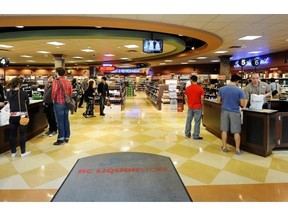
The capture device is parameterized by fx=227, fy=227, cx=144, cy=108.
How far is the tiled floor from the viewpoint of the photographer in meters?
3.17

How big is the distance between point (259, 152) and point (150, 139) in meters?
2.46

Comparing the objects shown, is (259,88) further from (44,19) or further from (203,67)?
(203,67)

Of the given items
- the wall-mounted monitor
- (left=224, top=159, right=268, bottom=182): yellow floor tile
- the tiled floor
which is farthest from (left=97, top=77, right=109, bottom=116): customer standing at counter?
(left=224, top=159, right=268, bottom=182): yellow floor tile

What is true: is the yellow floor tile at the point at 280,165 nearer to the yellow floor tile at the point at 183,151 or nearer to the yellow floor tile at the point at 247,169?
the yellow floor tile at the point at 247,169

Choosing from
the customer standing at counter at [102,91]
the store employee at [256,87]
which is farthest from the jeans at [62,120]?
the store employee at [256,87]

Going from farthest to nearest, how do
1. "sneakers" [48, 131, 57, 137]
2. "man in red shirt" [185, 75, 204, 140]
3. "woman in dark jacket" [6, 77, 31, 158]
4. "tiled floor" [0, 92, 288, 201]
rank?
"sneakers" [48, 131, 57, 137]
"man in red shirt" [185, 75, 204, 140]
"woman in dark jacket" [6, 77, 31, 158]
"tiled floor" [0, 92, 288, 201]

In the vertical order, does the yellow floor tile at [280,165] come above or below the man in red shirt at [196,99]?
below

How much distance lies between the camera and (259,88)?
201 inches

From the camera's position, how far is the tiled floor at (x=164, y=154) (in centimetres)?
317

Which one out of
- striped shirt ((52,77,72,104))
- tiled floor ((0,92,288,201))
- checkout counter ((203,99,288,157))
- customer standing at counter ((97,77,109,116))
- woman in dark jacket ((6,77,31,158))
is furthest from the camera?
customer standing at counter ((97,77,109,116))

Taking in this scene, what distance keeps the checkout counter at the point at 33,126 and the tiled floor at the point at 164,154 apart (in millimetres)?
195

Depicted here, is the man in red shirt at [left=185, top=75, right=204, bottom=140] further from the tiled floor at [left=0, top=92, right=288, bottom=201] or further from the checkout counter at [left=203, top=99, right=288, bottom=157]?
the checkout counter at [left=203, top=99, right=288, bottom=157]

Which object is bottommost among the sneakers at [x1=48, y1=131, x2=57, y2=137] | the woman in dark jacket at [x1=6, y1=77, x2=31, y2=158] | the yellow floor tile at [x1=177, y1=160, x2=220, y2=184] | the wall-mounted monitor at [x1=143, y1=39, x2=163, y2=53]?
the yellow floor tile at [x1=177, y1=160, x2=220, y2=184]

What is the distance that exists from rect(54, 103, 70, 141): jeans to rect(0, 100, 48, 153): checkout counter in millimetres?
844
